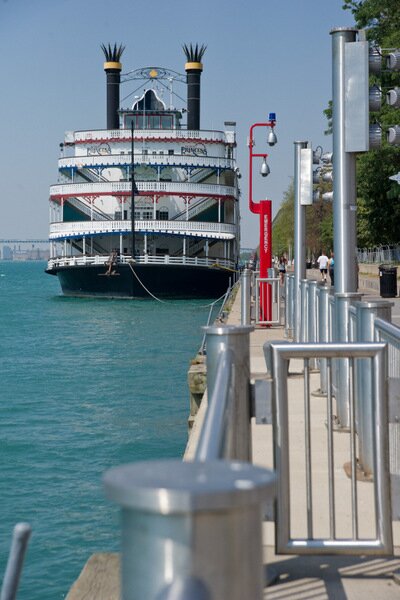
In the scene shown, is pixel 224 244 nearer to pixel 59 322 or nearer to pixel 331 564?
pixel 59 322

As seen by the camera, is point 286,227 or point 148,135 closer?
point 148,135

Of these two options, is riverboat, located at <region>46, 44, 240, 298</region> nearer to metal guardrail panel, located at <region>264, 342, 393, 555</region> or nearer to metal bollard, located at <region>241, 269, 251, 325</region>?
metal bollard, located at <region>241, 269, 251, 325</region>

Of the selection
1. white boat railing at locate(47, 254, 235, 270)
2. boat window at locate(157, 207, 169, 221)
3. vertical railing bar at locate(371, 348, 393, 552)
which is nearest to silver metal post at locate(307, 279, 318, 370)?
vertical railing bar at locate(371, 348, 393, 552)

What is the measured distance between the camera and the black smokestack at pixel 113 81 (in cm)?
6669

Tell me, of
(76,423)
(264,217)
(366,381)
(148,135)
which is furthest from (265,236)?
(148,135)

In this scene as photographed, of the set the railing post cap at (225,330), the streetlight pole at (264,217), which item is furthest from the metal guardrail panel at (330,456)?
the streetlight pole at (264,217)

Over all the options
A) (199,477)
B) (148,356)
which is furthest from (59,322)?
(199,477)

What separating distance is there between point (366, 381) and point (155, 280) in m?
49.4

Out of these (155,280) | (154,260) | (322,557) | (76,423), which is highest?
(154,260)

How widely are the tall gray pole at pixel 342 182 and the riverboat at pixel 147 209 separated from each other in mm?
45794

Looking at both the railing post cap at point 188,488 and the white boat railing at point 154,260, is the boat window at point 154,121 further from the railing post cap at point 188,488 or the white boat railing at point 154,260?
the railing post cap at point 188,488

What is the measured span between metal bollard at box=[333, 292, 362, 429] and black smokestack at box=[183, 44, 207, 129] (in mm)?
60070

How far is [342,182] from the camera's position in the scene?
830 centimetres

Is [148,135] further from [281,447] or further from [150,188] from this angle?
[281,447]
